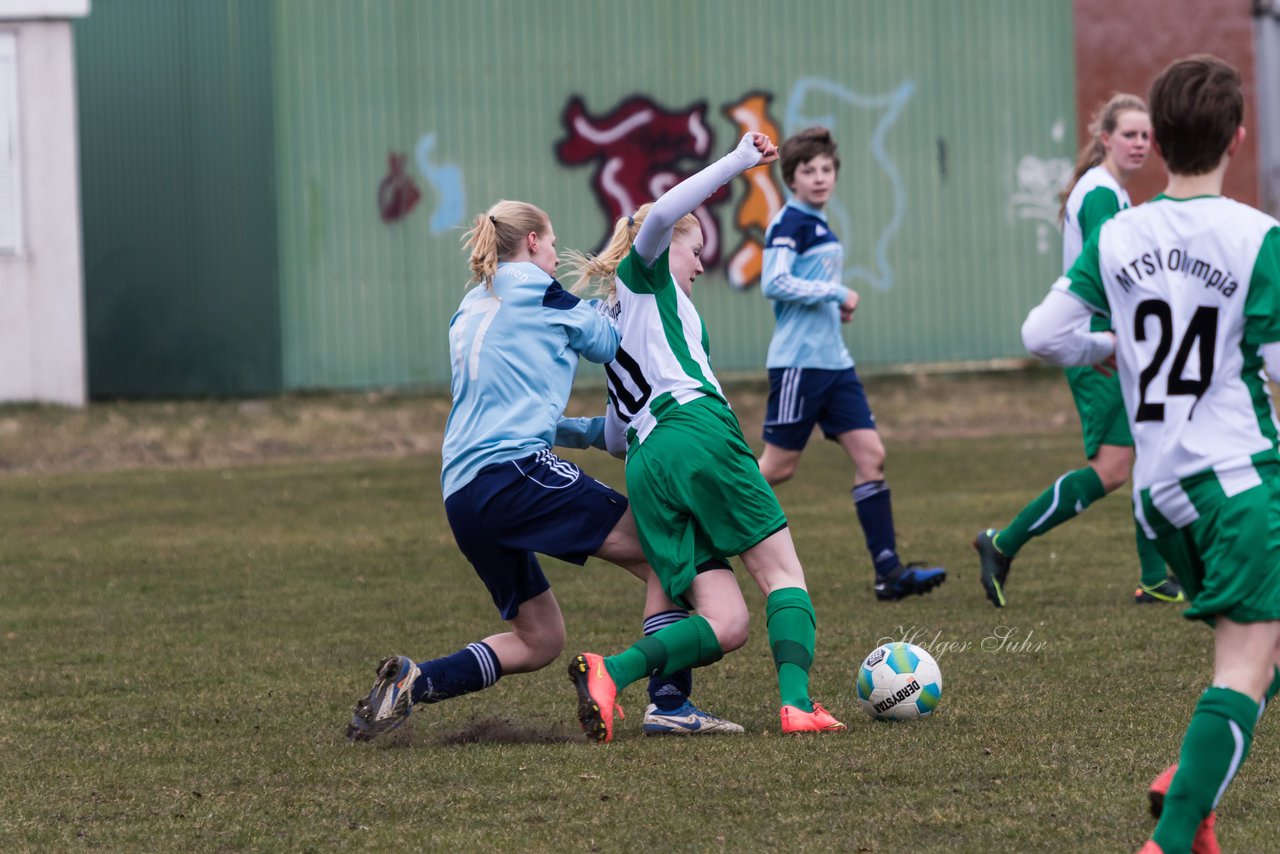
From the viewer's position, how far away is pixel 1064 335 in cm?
384

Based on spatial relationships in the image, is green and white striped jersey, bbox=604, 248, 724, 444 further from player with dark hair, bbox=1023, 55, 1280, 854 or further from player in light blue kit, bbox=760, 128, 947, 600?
player in light blue kit, bbox=760, 128, 947, 600

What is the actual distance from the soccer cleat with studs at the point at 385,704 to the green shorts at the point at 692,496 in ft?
2.71

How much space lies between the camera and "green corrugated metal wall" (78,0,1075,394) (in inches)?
778

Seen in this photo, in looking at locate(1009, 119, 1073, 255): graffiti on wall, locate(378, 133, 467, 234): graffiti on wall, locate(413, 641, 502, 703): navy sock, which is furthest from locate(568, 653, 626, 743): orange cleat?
locate(1009, 119, 1073, 255): graffiti on wall

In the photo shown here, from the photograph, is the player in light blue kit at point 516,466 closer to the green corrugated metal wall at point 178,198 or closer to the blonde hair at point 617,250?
the blonde hair at point 617,250

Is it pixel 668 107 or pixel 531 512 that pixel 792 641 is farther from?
pixel 668 107

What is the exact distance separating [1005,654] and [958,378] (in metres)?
13.6

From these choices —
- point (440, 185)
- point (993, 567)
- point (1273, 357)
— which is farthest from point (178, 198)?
point (1273, 357)

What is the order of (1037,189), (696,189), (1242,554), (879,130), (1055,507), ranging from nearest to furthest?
(1242,554) < (696,189) < (1055,507) < (879,130) < (1037,189)

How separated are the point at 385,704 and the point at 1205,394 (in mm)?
2732

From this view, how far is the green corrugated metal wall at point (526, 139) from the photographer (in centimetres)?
1975

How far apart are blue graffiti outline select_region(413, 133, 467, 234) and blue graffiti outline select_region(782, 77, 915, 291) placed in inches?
149

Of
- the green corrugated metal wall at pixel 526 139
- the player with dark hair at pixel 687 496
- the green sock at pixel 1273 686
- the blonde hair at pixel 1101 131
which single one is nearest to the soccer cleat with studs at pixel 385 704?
the player with dark hair at pixel 687 496

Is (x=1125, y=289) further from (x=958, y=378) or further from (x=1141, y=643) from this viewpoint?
(x=958, y=378)
